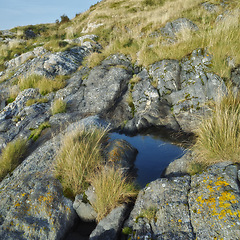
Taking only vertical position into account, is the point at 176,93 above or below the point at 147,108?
above

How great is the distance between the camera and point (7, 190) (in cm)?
441

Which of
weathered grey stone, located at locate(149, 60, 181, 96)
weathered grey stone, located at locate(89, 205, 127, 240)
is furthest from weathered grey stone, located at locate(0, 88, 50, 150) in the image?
weathered grey stone, located at locate(149, 60, 181, 96)

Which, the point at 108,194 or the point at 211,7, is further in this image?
the point at 211,7

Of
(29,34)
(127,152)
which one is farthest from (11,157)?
(29,34)

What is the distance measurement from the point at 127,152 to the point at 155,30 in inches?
465

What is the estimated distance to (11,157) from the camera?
6.21 m

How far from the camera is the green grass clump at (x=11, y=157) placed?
5.98 metres

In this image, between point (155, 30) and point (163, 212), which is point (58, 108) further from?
point (155, 30)

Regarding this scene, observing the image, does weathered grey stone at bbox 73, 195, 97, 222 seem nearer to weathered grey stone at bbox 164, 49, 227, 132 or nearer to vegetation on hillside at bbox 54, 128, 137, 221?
vegetation on hillside at bbox 54, 128, 137, 221

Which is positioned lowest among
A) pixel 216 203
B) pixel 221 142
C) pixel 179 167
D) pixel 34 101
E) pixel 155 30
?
pixel 179 167

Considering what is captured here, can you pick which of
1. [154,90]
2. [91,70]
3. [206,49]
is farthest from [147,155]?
[91,70]

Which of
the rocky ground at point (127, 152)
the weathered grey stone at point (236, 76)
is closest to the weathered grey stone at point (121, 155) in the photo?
the rocky ground at point (127, 152)

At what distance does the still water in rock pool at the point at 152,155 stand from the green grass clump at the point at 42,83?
6.96 metres

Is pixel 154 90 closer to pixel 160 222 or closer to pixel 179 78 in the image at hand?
pixel 179 78
